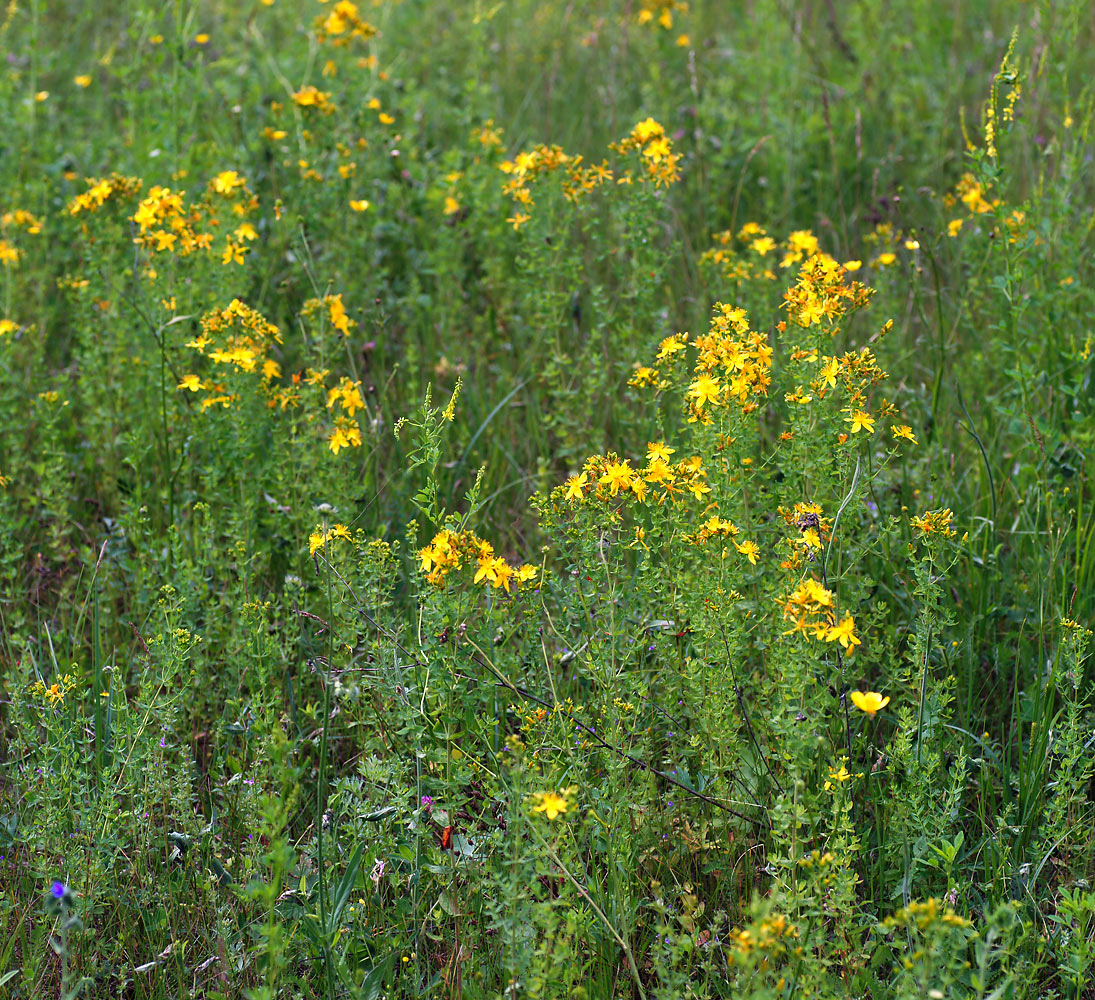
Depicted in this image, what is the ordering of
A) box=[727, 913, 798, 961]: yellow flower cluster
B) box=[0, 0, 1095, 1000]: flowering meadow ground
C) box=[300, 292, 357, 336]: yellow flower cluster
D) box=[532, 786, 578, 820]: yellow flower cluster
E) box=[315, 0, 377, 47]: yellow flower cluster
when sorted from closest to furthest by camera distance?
box=[727, 913, 798, 961]: yellow flower cluster < box=[532, 786, 578, 820]: yellow flower cluster < box=[0, 0, 1095, 1000]: flowering meadow ground < box=[300, 292, 357, 336]: yellow flower cluster < box=[315, 0, 377, 47]: yellow flower cluster

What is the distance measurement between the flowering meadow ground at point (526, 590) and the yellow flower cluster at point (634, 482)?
1cm

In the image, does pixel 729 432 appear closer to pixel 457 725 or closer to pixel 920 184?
pixel 457 725

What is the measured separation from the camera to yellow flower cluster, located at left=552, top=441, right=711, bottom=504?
221cm

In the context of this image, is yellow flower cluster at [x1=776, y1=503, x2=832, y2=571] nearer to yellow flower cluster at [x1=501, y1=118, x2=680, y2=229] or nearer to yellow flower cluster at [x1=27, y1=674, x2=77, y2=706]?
yellow flower cluster at [x1=501, y1=118, x2=680, y2=229]

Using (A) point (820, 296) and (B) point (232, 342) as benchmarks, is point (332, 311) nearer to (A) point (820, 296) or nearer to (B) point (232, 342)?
(B) point (232, 342)

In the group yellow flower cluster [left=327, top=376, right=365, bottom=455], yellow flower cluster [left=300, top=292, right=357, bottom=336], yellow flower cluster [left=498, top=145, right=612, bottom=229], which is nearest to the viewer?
yellow flower cluster [left=327, top=376, right=365, bottom=455]

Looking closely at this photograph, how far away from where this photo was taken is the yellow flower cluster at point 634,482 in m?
2.21

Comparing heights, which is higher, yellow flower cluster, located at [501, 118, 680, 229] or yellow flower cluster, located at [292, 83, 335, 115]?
yellow flower cluster, located at [292, 83, 335, 115]

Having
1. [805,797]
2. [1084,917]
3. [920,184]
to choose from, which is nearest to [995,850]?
[1084,917]

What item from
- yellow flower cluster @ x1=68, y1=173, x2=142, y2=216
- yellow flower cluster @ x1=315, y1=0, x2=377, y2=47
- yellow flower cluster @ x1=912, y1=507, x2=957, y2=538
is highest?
yellow flower cluster @ x1=315, y1=0, x2=377, y2=47

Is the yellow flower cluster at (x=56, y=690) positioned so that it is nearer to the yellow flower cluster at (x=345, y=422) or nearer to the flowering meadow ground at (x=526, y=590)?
the flowering meadow ground at (x=526, y=590)

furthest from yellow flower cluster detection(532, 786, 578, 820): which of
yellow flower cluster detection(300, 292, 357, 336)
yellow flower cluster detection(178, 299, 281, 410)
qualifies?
yellow flower cluster detection(300, 292, 357, 336)

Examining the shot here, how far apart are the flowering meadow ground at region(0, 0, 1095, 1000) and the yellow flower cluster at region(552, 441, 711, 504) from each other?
14mm

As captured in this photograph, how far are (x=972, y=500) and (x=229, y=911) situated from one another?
226 cm
